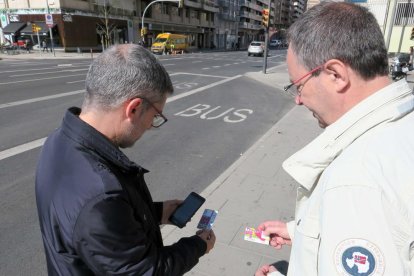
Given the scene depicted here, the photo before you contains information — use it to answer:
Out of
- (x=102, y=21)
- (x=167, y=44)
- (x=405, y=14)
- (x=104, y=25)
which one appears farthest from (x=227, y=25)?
(x=405, y=14)

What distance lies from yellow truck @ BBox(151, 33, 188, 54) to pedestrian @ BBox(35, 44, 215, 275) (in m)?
38.9

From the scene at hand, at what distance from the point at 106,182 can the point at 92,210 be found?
11cm

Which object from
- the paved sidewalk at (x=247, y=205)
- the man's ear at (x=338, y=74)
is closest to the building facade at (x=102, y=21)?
the paved sidewalk at (x=247, y=205)

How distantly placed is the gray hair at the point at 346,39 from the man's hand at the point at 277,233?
1.15 meters

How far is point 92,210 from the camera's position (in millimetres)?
1157

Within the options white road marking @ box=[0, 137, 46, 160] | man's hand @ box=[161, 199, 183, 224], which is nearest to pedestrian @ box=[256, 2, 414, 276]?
man's hand @ box=[161, 199, 183, 224]

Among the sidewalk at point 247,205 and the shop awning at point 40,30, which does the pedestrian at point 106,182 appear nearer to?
the sidewalk at point 247,205

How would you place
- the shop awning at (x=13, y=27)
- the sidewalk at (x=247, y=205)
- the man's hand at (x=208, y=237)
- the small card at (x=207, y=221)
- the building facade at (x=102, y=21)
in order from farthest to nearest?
the shop awning at (x=13, y=27) → the building facade at (x=102, y=21) → the sidewalk at (x=247, y=205) → the small card at (x=207, y=221) → the man's hand at (x=208, y=237)

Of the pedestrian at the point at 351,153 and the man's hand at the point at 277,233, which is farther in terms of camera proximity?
the man's hand at the point at 277,233

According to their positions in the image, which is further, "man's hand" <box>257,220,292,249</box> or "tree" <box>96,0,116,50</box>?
"tree" <box>96,0,116,50</box>

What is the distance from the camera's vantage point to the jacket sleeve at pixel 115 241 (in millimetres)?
1161

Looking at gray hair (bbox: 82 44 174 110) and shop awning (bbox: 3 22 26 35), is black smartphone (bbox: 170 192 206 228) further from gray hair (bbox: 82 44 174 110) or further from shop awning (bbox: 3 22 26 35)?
shop awning (bbox: 3 22 26 35)

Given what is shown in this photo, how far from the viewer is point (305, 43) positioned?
1.26 m

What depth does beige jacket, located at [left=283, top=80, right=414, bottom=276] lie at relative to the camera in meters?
0.85
